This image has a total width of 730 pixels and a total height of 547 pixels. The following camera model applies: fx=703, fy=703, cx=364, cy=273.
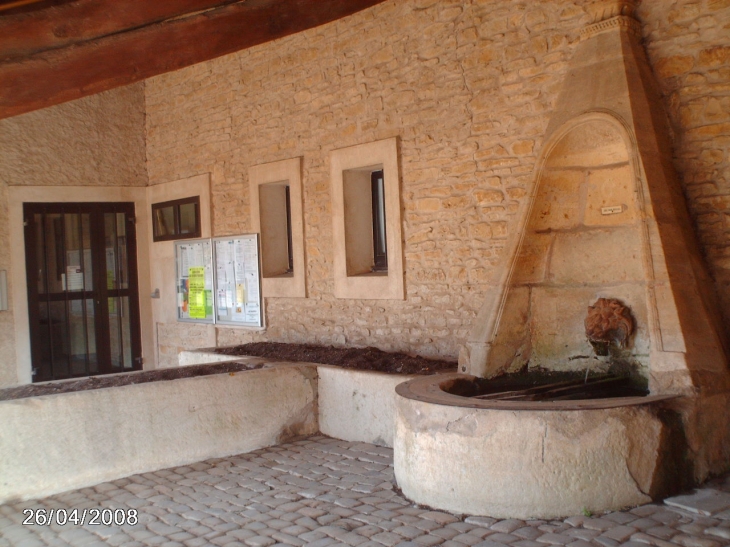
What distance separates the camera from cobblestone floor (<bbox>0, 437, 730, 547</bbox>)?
317 cm

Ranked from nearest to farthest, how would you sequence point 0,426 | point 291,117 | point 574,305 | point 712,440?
point 712,440 < point 0,426 < point 574,305 < point 291,117

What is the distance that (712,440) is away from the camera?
3.66 m

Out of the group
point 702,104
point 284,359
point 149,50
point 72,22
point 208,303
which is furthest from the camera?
point 208,303

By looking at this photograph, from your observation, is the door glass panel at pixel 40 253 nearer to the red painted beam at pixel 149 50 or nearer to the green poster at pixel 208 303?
the green poster at pixel 208 303

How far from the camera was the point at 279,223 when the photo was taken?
7.57 metres

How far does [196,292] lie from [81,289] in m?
1.56

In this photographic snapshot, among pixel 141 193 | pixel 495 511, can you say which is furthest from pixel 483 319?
pixel 141 193

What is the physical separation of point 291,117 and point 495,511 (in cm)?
471

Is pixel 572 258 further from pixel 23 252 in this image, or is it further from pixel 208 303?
pixel 23 252

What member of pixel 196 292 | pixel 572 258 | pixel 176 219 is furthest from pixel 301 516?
pixel 176 219

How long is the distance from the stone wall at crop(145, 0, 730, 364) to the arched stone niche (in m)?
0.25

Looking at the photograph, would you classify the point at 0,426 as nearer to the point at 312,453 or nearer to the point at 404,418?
the point at 312,453

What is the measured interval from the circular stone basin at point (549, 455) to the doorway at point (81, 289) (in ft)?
21.1

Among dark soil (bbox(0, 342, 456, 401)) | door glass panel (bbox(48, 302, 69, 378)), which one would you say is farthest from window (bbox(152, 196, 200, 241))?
dark soil (bbox(0, 342, 456, 401))
